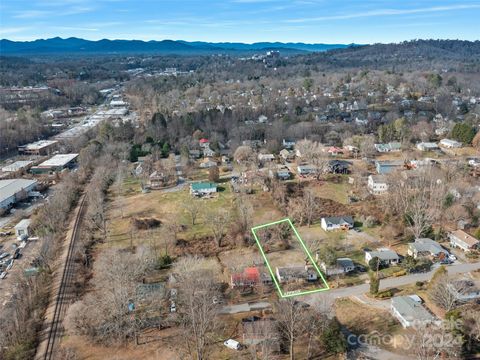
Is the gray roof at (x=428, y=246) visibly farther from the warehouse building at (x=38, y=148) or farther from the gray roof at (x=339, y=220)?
the warehouse building at (x=38, y=148)

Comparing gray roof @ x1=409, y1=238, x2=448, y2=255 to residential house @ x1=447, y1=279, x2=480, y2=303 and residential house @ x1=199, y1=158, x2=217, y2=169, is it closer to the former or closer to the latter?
residential house @ x1=447, y1=279, x2=480, y2=303

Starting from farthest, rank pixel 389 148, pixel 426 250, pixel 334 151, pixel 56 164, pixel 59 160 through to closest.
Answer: pixel 59 160, pixel 389 148, pixel 334 151, pixel 56 164, pixel 426 250

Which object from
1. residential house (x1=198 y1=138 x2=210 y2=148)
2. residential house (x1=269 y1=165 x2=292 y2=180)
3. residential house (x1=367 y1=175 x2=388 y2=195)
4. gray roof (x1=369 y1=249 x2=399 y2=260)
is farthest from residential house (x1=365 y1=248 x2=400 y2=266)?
residential house (x1=198 y1=138 x2=210 y2=148)

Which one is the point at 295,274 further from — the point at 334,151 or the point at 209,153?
the point at 209,153

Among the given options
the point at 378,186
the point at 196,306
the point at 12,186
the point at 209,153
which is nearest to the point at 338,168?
the point at 378,186

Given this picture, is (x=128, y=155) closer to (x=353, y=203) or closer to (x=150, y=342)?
(x=353, y=203)

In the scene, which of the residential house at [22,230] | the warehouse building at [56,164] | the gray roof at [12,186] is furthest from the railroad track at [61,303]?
the warehouse building at [56,164]

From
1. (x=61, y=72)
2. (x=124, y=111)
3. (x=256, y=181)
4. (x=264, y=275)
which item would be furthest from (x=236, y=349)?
(x=61, y=72)
